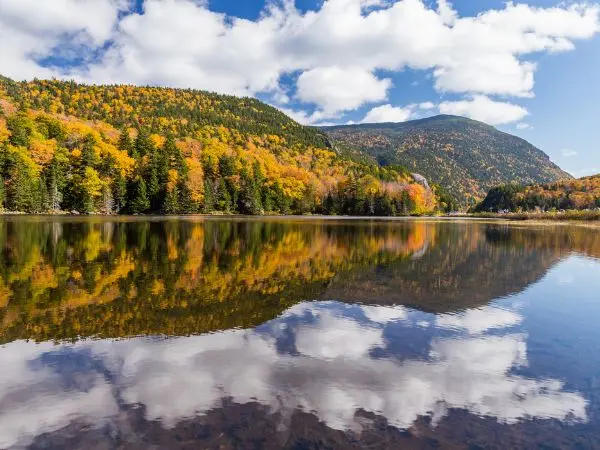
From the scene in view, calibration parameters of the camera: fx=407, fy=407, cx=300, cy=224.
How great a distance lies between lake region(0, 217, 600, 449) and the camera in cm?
661

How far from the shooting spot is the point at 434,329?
12.6 meters

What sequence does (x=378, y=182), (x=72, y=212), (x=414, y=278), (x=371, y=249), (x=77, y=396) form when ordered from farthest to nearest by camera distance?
(x=378, y=182)
(x=72, y=212)
(x=371, y=249)
(x=414, y=278)
(x=77, y=396)

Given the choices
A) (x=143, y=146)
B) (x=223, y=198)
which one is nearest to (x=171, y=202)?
(x=223, y=198)

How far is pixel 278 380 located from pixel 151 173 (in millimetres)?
112693

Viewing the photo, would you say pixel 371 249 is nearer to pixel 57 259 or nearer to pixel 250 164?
pixel 57 259

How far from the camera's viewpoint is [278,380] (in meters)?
8.45

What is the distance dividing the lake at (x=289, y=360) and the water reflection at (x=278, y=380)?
44 mm

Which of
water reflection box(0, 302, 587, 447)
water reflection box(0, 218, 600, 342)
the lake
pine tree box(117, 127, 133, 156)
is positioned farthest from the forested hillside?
water reflection box(0, 302, 587, 447)

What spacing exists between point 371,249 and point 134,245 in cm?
1829

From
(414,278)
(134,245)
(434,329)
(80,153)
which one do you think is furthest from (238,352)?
(80,153)

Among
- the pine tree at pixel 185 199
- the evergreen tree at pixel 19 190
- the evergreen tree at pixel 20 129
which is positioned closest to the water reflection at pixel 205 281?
the evergreen tree at pixel 19 190

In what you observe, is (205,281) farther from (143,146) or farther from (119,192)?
(143,146)

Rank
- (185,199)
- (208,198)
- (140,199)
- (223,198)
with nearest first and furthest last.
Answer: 1. (140,199)
2. (185,199)
3. (208,198)
4. (223,198)

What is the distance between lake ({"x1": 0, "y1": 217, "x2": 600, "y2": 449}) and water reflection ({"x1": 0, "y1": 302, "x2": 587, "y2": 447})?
0.04m
